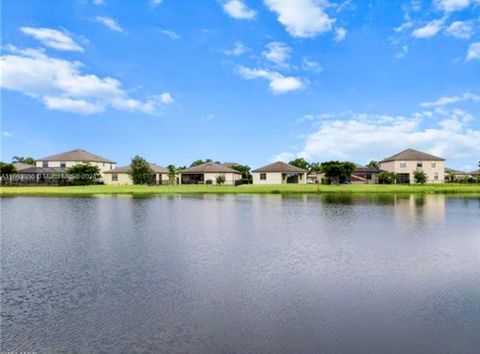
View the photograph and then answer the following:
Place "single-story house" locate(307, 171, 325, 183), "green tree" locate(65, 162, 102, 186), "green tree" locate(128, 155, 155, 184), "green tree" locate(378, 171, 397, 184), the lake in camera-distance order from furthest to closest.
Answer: "single-story house" locate(307, 171, 325, 183), "green tree" locate(65, 162, 102, 186), "green tree" locate(378, 171, 397, 184), "green tree" locate(128, 155, 155, 184), the lake

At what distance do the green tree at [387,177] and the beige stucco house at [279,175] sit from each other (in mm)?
15071

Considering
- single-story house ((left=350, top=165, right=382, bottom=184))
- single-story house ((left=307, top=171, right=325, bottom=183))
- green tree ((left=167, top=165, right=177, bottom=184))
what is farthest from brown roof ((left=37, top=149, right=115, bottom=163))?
single-story house ((left=350, top=165, right=382, bottom=184))

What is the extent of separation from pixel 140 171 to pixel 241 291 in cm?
6416

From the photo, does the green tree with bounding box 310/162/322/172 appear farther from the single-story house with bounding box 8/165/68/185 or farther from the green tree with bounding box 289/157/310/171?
the single-story house with bounding box 8/165/68/185

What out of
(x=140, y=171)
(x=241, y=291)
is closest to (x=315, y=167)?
(x=140, y=171)

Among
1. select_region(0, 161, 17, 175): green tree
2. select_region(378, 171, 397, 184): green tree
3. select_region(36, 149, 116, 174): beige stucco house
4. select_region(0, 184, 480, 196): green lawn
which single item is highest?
select_region(36, 149, 116, 174): beige stucco house

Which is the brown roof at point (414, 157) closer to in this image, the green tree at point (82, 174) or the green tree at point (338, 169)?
the green tree at point (338, 169)

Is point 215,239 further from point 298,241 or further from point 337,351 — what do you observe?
point 337,351

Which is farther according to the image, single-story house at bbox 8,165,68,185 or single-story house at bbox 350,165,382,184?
single-story house at bbox 350,165,382,184

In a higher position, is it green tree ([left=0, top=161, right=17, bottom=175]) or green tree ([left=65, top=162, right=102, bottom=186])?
green tree ([left=0, top=161, right=17, bottom=175])

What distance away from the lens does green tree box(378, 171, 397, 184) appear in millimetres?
73188

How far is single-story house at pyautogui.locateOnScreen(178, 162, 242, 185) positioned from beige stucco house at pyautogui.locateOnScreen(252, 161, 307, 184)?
254 inches

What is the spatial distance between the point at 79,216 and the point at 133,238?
1190cm

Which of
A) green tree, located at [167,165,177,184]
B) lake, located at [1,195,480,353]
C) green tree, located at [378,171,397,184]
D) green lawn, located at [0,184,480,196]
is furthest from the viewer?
green tree, located at [167,165,177,184]
